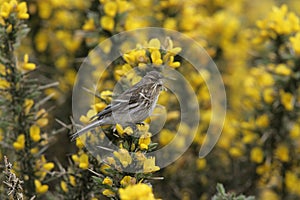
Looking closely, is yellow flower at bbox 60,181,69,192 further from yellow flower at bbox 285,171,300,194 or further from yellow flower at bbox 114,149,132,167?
yellow flower at bbox 285,171,300,194

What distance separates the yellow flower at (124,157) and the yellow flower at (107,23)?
121 cm

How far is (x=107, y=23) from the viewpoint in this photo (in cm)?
304

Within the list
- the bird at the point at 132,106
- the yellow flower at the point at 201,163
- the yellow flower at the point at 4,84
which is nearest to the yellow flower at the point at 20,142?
the yellow flower at the point at 4,84

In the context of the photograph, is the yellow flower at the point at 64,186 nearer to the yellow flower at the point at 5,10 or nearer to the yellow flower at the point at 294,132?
the yellow flower at the point at 5,10

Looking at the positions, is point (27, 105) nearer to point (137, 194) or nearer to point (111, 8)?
point (111, 8)

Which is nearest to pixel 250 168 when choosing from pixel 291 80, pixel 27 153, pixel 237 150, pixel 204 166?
pixel 237 150

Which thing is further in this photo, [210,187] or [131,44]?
[210,187]

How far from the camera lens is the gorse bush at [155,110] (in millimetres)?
2422

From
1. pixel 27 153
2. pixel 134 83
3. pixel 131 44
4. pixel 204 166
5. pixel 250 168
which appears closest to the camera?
pixel 134 83

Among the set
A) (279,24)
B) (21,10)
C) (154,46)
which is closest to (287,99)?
(279,24)

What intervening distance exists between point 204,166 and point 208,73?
2.54 ft

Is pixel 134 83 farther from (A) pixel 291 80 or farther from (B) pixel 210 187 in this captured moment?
(B) pixel 210 187

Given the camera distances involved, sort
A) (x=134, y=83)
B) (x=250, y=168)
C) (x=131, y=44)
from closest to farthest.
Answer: (x=134, y=83)
(x=131, y=44)
(x=250, y=168)

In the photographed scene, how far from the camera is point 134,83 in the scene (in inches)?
94.9
